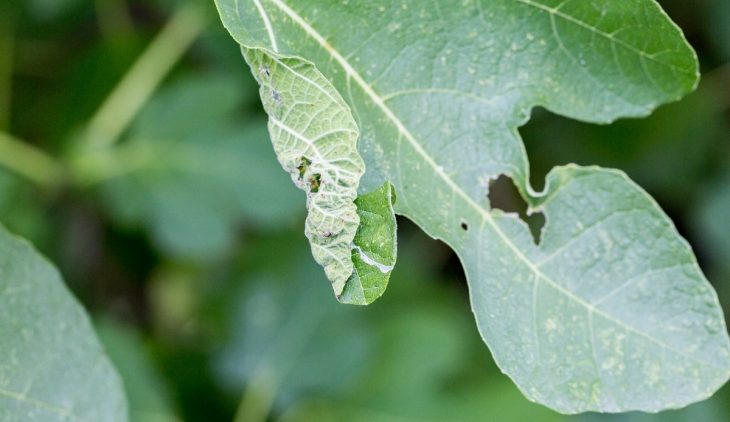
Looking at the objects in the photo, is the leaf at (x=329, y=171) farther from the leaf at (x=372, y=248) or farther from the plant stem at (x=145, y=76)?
the plant stem at (x=145, y=76)

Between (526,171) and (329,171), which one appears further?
(526,171)

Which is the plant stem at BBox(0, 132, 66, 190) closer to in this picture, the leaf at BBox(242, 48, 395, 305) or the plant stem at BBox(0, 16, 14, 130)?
the plant stem at BBox(0, 16, 14, 130)

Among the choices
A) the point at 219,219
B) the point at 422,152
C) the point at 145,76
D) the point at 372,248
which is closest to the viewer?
the point at 372,248

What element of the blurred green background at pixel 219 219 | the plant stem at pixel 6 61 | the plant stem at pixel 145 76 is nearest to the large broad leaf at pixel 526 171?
the blurred green background at pixel 219 219

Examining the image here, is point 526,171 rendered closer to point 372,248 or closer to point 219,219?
point 372,248

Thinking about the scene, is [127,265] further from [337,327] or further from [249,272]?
[337,327]

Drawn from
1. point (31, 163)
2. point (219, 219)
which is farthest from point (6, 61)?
point (219, 219)
